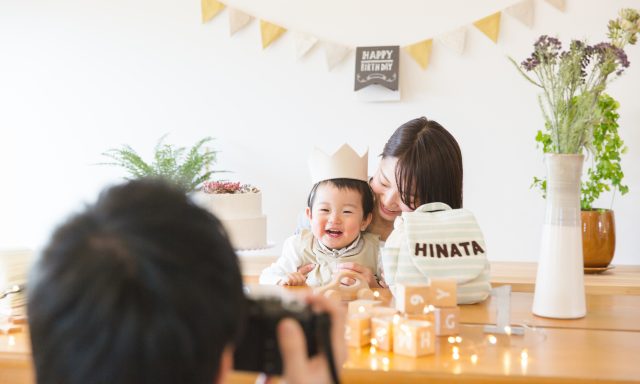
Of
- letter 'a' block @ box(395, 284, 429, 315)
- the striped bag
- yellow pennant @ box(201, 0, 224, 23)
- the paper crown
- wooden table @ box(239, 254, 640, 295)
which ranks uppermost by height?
yellow pennant @ box(201, 0, 224, 23)

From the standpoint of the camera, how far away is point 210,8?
2906 mm

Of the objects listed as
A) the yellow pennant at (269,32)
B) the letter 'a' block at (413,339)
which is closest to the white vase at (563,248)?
the letter 'a' block at (413,339)

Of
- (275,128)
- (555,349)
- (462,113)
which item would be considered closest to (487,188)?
(462,113)

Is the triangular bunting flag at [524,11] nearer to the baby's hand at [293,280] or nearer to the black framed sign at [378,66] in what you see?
the black framed sign at [378,66]

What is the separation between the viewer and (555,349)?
114 cm

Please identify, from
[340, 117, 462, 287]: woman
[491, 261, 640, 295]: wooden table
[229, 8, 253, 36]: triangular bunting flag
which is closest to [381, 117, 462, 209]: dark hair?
[340, 117, 462, 287]: woman

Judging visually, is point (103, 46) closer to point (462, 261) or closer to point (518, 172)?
point (518, 172)

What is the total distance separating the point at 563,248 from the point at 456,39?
1.50 metres

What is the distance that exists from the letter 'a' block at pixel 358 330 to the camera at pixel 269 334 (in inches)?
19.9

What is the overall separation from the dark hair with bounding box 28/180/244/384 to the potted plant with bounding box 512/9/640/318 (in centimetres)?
95

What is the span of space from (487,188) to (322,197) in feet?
3.24

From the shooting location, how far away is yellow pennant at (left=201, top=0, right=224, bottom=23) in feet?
9.50

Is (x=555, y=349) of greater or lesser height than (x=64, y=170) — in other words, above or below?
below

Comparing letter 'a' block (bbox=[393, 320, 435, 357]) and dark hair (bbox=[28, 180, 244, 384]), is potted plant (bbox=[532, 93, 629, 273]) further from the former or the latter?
dark hair (bbox=[28, 180, 244, 384])
